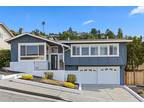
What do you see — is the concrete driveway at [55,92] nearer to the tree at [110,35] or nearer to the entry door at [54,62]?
the entry door at [54,62]

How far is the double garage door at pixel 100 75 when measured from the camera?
39.2 metres

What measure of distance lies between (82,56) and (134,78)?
624cm

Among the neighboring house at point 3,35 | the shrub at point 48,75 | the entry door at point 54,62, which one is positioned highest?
the neighboring house at point 3,35

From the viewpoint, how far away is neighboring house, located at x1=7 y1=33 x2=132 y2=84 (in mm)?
37531

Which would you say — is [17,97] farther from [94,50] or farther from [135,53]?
[135,53]

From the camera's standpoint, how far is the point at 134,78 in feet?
130

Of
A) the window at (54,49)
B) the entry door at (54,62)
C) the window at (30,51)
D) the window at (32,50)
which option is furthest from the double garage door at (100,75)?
the window at (32,50)

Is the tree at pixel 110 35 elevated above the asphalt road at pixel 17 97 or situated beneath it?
elevated above

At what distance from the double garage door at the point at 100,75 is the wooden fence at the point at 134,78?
1.18 metres

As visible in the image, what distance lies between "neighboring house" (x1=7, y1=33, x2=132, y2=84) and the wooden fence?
80 cm

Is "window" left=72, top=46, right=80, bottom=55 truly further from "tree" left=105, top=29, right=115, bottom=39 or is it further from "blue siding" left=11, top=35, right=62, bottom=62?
"tree" left=105, top=29, right=115, bottom=39

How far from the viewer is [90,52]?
39.0 metres

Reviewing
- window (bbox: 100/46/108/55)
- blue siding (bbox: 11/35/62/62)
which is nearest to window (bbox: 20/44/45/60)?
blue siding (bbox: 11/35/62/62)
